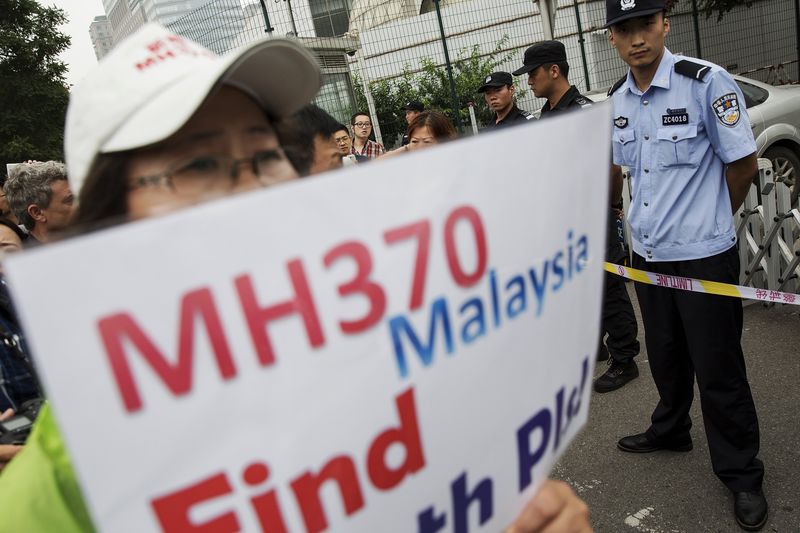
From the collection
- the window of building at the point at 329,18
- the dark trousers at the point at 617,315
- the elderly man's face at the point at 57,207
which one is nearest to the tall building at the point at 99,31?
the window of building at the point at 329,18

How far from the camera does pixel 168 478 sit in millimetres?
529

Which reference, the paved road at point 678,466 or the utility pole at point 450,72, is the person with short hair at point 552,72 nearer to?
the paved road at point 678,466

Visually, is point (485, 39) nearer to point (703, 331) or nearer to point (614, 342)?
point (614, 342)

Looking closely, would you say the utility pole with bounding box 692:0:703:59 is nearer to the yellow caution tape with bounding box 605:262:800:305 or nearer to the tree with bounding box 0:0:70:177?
the yellow caution tape with bounding box 605:262:800:305

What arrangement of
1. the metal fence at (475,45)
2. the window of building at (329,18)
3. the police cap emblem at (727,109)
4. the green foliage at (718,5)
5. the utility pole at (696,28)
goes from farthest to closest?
the window of building at (329,18), the green foliage at (718,5), the utility pole at (696,28), the metal fence at (475,45), the police cap emblem at (727,109)

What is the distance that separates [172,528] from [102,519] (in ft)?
0.22

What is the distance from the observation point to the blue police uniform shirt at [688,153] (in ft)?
6.91

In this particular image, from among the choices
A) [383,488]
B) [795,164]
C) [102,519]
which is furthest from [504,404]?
[795,164]

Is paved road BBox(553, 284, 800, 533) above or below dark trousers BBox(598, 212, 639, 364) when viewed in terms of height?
below

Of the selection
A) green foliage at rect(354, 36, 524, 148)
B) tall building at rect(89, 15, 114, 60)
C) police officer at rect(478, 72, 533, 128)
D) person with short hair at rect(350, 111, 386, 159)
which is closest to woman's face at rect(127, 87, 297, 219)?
police officer at rect(478, 72, 533, 128)

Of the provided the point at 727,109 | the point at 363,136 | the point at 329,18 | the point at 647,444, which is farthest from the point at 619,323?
the point at 329,18

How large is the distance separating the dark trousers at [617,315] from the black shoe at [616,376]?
0.04 m

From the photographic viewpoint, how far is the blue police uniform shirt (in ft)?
6.91

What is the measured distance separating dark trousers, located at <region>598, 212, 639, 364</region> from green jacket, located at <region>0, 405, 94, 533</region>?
3258 millimetres
